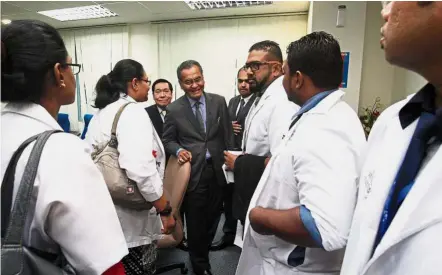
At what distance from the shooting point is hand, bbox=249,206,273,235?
34.8 inches

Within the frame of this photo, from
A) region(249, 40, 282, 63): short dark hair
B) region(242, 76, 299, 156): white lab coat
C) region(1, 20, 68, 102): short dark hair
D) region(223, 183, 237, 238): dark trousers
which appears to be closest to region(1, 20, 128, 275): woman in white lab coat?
region(1, 20, 68, 102): short dark hair

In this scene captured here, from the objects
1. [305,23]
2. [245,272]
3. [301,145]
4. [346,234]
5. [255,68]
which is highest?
[305,23]

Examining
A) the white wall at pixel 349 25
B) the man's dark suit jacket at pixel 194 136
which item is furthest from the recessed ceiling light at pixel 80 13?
the white wall at pixel 349 25

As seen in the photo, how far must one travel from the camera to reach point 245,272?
1073 millimetres

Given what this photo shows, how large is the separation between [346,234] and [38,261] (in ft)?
2.41

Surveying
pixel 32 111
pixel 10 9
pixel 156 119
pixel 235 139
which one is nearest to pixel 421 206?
pixel 32 111

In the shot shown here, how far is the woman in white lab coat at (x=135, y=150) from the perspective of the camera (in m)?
1.38

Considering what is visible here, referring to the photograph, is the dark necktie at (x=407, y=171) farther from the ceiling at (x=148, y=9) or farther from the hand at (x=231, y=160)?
the ceiling at (x=148, y=9)

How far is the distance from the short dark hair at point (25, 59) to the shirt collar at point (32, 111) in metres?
0.02

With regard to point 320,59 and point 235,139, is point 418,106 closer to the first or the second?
point 320,59

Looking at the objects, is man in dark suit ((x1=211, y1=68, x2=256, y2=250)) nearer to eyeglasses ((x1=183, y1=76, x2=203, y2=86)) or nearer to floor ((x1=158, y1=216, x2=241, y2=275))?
floor ((x1=158, y1=216, x2=241, y2=275))

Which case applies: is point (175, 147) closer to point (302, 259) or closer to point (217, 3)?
point (302, 259)

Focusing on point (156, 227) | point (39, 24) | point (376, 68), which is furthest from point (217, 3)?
point (39, 24)

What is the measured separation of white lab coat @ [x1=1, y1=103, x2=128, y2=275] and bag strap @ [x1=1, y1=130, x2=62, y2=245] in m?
0.01
